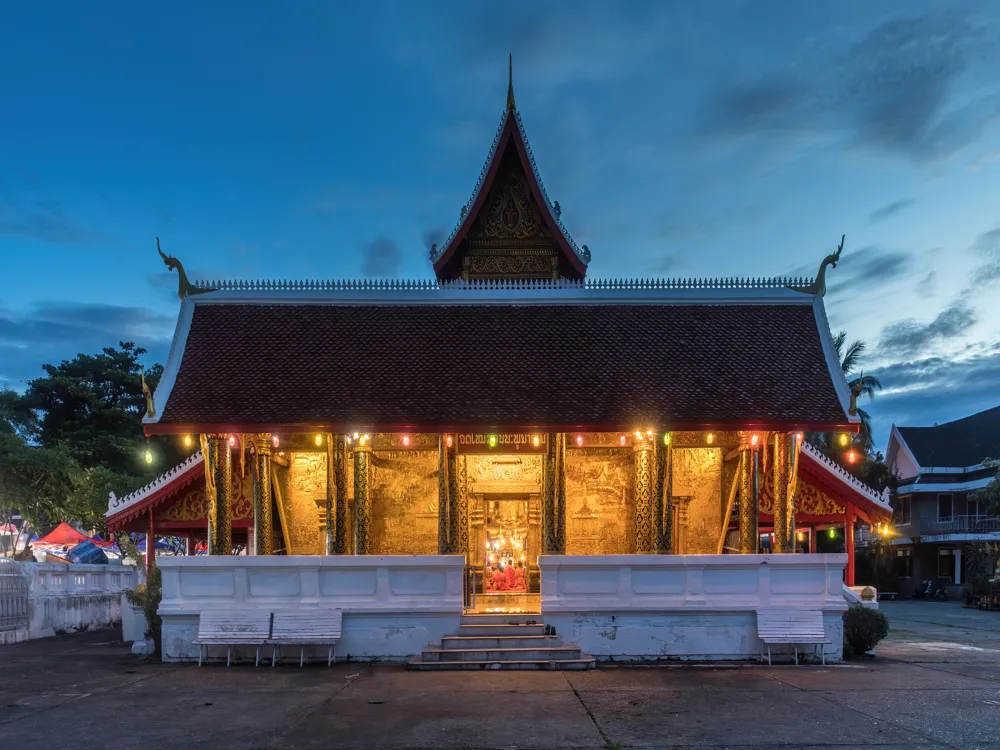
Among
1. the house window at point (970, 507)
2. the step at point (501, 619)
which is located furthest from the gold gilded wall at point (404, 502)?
the house window at point (970, 507)

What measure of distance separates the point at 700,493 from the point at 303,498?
857 cm

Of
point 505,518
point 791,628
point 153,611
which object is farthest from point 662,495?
point 153,611

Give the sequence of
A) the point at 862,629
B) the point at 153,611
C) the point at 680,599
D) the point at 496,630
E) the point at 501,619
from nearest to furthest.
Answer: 1. the point at 496,630
2. the point at 680,599
3. the point at 501,619
4. the point at 862,629
5. the point at 153,611

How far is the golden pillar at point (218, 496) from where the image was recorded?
612 inches

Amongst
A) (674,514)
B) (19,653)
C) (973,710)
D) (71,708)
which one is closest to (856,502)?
(674,514)

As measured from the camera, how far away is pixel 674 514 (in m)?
18.0

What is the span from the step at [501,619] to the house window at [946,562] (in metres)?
36.2

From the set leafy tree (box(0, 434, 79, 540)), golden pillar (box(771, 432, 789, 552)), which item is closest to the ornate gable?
golden pillar (box(771, 432, 789, 552))

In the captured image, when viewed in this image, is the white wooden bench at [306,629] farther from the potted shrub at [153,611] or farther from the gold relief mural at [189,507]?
the gold relief mural at [189,507]

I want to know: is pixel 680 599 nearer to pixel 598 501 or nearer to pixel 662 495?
pixel 662 495

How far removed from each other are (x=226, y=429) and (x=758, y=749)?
10.3m

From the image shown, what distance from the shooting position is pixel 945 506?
42.3 m

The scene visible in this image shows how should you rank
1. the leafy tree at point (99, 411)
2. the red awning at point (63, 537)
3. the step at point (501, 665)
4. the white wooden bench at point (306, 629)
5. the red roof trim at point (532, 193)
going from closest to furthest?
the step at point (501, 665) < the white wooden bench at point (306, 629) < the red roof trim at point (532, 193) < the red awning at point (63, 537) < the leafy tree at point (99, 411)

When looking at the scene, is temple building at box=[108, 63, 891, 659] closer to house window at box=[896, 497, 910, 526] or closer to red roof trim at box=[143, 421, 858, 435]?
red roof trim at box=[143, 421, 858, 435]
